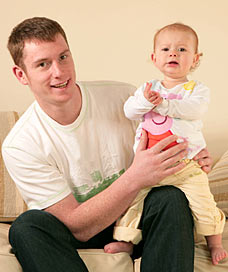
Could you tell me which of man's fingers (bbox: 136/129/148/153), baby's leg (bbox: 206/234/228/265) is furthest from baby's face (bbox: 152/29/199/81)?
baby's leg (bbox: 206/234/228/265)

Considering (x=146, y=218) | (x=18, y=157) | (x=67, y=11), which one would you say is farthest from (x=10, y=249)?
(x=67, y=11)

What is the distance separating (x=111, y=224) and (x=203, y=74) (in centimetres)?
137

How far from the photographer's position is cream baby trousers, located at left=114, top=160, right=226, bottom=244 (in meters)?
1.71

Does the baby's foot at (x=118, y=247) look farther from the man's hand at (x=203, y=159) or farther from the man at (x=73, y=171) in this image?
the man's hand at (x=203, y=159)

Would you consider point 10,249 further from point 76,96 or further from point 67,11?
→ point 67,11

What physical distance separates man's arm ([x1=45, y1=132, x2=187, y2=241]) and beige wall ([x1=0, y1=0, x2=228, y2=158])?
1.21 meters

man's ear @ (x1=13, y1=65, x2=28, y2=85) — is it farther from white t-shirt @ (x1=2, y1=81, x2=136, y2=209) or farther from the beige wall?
the beige wall

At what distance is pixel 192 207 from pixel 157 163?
0.19 metres

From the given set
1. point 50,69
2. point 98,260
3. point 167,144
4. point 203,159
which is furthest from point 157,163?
point 50,69

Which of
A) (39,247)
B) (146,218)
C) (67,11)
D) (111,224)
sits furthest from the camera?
(67,11)

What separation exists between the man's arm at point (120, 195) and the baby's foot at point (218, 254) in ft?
1.04

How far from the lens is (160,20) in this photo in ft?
9.46

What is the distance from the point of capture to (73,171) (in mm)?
1860

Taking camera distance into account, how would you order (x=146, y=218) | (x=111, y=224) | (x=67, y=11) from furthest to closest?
(x=67, y=11) < (x=111, y=224) < (x=146, y=218)
